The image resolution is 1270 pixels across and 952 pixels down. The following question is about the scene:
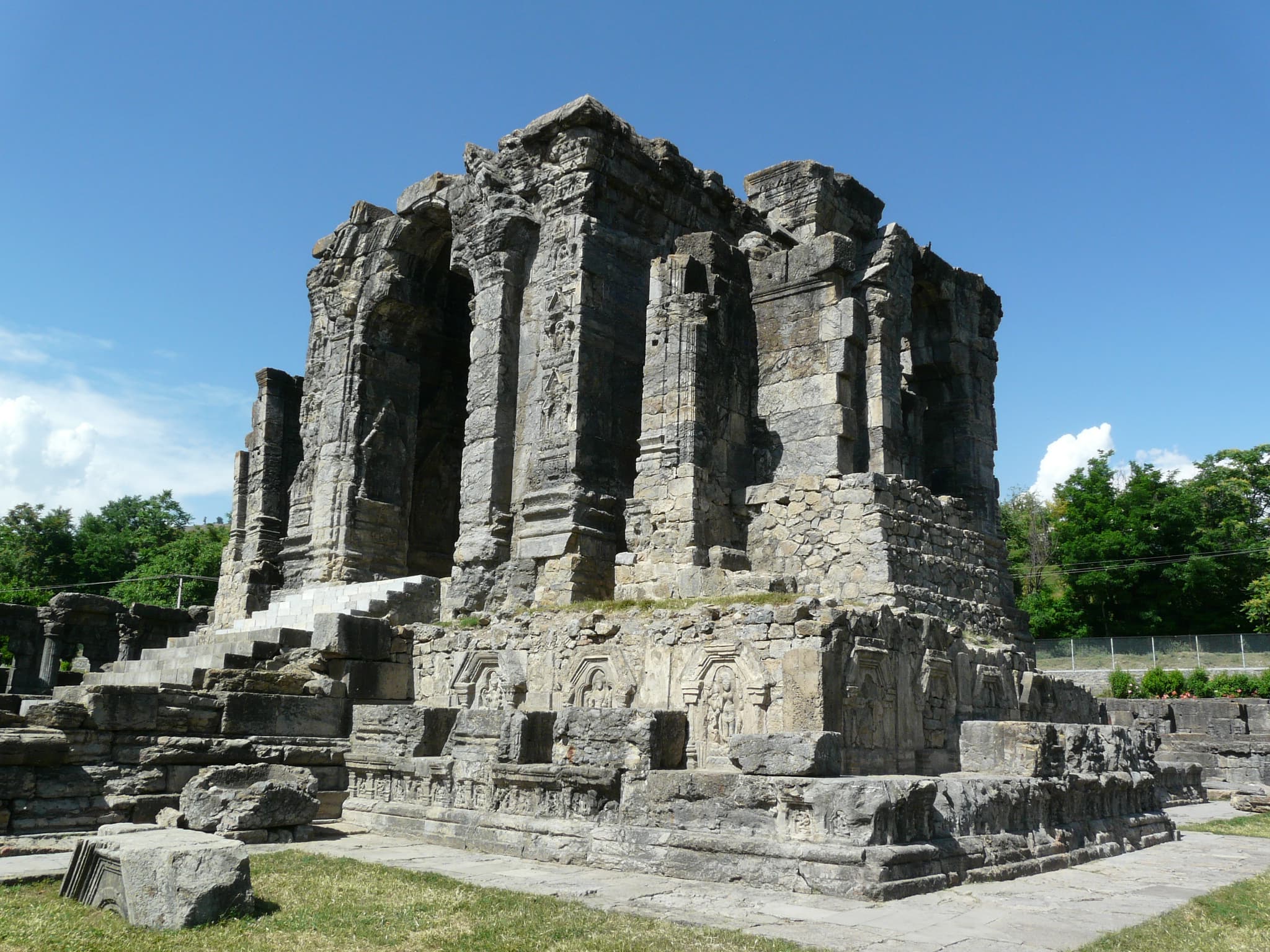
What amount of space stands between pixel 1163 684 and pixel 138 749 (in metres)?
22.4

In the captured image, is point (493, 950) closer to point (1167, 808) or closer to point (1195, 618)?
Result: point (1167, 808)

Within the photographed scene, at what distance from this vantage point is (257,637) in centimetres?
1379

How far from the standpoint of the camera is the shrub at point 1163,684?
2516cm

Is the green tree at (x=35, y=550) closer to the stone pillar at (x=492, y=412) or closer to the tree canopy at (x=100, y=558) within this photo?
the tree canopy at (x=100, y=558)

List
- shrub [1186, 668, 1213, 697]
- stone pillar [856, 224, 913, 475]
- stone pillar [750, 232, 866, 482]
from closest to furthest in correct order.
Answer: stone pillar [750, 232, 866, 482]
stone pillar [856, 224, 913, 475]
shrub [1186, 668, 1213, 697]

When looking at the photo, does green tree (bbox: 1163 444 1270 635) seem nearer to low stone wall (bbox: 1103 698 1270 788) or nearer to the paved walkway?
low stone wall (bbox: 1103 698 1270 788)

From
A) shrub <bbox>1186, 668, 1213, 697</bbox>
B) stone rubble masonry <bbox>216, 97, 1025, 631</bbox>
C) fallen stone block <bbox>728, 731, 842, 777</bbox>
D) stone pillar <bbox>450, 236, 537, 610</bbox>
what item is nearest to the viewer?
fallen stone block <bbox>728, 731, 842, 777</bbox>

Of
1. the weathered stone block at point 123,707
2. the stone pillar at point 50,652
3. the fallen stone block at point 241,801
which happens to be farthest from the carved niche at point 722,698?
the stone pillar at point 50,652

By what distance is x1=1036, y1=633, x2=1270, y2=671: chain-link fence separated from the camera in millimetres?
28734

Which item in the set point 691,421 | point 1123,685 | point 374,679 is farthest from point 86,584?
point 1123,685

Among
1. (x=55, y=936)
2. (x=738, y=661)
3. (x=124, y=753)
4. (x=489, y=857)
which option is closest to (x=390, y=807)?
(x=489, y=857)

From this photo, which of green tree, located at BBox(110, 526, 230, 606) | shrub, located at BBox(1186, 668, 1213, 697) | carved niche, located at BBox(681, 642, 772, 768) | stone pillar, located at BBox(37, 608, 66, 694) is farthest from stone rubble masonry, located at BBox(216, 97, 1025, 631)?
green tree, located at BBox(110, 526, 230, 606)

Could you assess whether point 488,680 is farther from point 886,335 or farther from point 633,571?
point 886,335

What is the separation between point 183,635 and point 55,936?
1624cm
